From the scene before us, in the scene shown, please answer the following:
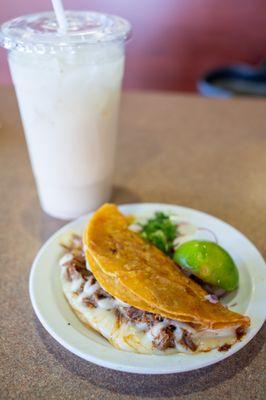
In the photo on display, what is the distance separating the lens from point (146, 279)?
30.5 inches

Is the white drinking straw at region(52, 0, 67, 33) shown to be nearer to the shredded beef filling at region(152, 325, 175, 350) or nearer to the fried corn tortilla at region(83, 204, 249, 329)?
the fried corn tortilla at region(83, 204, 249, 329)

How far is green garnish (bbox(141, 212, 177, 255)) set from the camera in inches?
38.6

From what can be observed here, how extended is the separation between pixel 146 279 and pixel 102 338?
13 centimetres

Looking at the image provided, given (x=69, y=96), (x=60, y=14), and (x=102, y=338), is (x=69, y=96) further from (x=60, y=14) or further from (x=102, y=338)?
(x=102, y=338)

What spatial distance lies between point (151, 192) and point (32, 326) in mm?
568

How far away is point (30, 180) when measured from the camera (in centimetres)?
131

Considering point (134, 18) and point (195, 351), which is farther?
point (134, 18)

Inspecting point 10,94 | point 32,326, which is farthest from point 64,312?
point 10,94

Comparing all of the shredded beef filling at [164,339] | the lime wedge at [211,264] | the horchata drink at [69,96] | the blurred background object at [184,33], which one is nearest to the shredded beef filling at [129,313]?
the shredded beef filling at [164,339]

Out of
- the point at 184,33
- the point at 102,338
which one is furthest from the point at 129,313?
the point at 184,33

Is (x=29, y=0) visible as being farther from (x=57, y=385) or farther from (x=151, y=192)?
(x=57, y=385)

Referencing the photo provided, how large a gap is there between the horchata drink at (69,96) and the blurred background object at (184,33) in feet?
5.53

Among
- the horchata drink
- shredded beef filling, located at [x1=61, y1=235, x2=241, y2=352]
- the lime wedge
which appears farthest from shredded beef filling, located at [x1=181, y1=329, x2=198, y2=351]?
the horchata drink

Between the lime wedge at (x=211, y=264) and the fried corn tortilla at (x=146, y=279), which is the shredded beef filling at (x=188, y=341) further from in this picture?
the lime wedge at (x=211, y=264)
